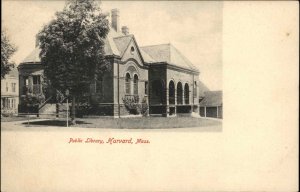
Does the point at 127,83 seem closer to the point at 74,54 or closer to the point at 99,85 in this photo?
the point at 99,85

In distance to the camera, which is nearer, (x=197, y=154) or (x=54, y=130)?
(x=197, y=154)

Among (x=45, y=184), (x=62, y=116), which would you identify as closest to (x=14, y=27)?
(x=62, y=116)

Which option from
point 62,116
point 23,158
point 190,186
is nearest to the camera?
point 190,186

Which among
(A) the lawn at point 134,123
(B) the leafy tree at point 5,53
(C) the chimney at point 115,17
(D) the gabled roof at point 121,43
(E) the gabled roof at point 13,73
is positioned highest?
(C) the chimney at point 115,17

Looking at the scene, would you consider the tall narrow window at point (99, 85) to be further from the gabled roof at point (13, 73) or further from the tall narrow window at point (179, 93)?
the tall narrow window at point (179, 93)

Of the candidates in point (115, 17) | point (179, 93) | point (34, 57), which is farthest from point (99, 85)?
point (179, 93)

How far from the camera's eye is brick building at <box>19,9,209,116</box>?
25.5 feet

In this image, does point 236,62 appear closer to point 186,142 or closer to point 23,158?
point 186,142

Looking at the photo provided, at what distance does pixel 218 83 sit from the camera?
20.2 ft

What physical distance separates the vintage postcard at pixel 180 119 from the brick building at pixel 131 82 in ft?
2.22

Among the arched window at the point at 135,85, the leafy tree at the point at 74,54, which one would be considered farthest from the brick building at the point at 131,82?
the leafy tree at the point at 74,54

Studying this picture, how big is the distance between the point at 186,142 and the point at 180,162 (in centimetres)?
33

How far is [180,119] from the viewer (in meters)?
6.47

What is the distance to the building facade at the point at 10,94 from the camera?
21.8 ft
